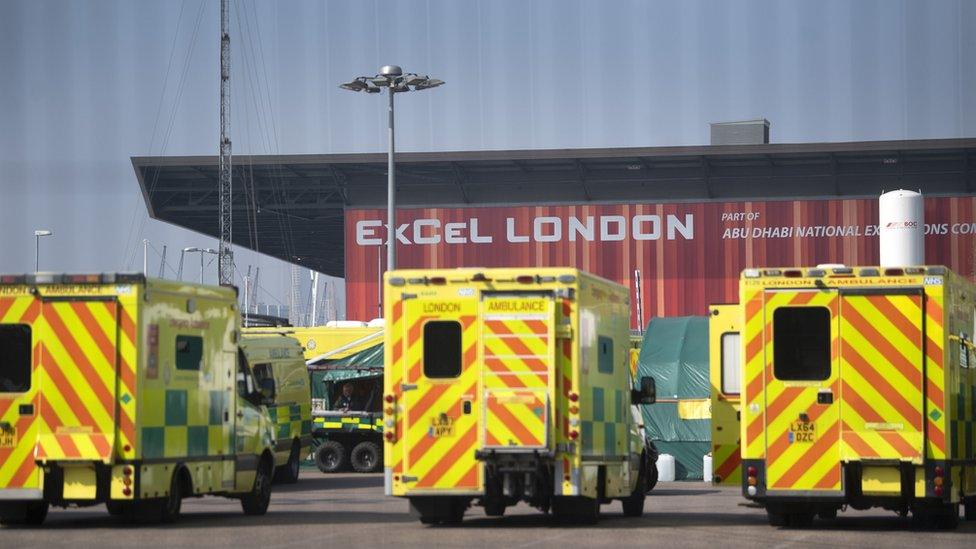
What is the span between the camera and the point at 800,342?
18094 mm

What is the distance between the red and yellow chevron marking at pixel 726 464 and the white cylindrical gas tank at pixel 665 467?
1287 centimetres

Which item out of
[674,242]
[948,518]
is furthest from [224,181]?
[948,518]

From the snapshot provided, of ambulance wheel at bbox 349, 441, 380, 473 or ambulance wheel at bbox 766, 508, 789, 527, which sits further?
ambulance wheel at bbox 349, 441, 380, 473

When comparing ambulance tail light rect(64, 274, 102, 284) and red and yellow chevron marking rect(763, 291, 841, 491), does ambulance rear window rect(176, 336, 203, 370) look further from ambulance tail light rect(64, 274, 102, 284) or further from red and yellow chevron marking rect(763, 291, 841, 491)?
red and yellow chevron marking rect(763, 291, 841, 491)

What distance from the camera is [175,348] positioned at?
18.5 m

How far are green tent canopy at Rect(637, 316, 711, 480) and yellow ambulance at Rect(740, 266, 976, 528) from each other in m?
16.1

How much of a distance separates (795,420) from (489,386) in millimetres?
3292

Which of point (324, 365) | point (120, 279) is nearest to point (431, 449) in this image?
point (120, 279)

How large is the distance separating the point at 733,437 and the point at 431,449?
15.0 feet

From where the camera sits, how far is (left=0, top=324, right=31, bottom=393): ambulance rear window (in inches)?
A: 714

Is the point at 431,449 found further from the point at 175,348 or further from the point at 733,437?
the point at 733,437

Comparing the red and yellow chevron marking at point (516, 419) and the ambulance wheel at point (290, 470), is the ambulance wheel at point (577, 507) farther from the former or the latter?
the ambulance wheel at point (290, 470)

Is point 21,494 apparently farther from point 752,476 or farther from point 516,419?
point 752,476

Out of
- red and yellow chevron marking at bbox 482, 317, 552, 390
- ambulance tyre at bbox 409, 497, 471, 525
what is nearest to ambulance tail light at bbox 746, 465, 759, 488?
red and yellow chevron marking at bbox 482, 317, 552, 390
